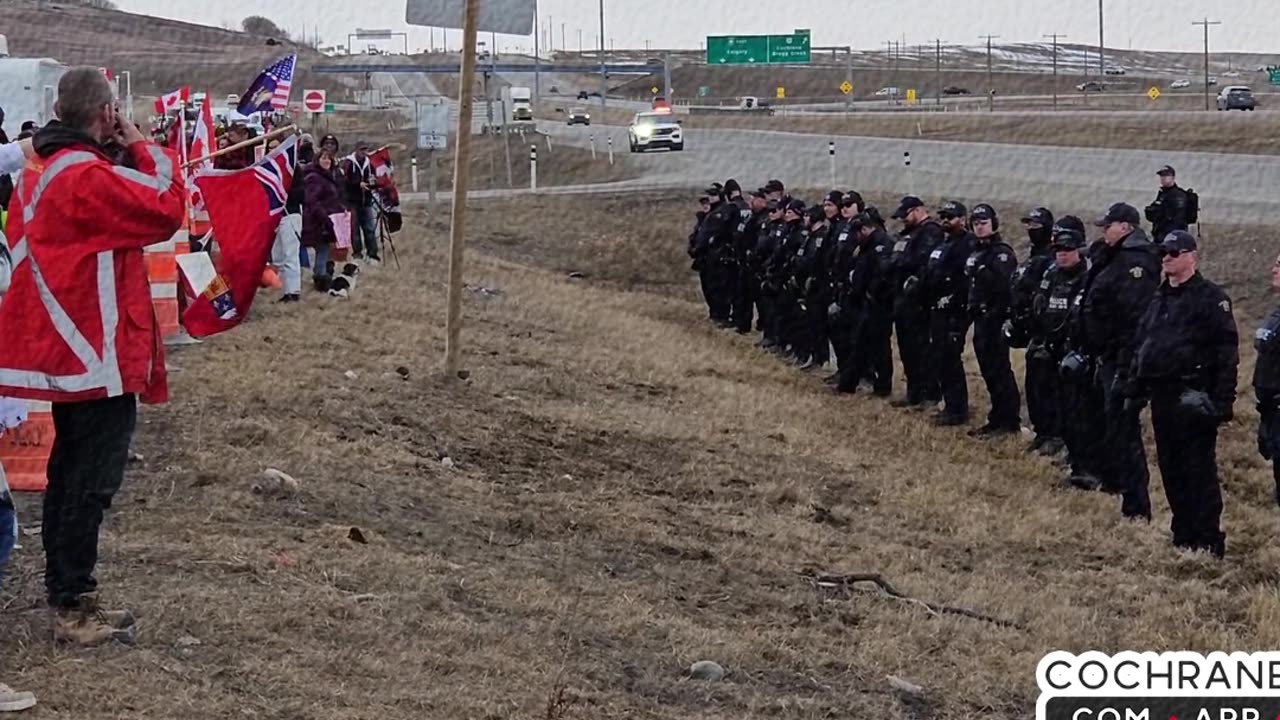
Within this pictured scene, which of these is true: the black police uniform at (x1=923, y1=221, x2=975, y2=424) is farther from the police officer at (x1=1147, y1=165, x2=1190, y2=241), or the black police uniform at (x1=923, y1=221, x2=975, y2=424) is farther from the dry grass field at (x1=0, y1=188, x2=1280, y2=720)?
the police officer at (x1=1147, y1=165, x2=1190, y2=241)

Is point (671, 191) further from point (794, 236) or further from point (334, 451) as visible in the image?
point (334, 451)

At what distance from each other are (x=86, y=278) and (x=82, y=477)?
0.68 m

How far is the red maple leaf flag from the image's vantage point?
7.93 m

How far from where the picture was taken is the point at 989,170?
3853cm

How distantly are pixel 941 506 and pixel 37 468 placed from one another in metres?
5.66

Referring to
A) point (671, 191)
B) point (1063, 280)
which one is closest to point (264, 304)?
point (1063, 280)

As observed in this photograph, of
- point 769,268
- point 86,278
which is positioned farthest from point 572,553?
point 769,268

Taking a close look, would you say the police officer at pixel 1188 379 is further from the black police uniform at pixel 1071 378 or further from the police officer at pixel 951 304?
the police officer at pixel 951 304

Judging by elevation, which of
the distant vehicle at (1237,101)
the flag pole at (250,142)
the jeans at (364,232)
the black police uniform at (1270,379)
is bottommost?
the black police uniform at (1270,379)

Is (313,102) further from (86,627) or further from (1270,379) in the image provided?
(86,627)

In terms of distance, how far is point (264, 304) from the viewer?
16.3 m

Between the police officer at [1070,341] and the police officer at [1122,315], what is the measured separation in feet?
1.44

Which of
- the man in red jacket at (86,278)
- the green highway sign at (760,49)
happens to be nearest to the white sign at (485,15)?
the man in red jacket at (86,278)

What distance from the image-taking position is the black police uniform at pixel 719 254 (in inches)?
860
